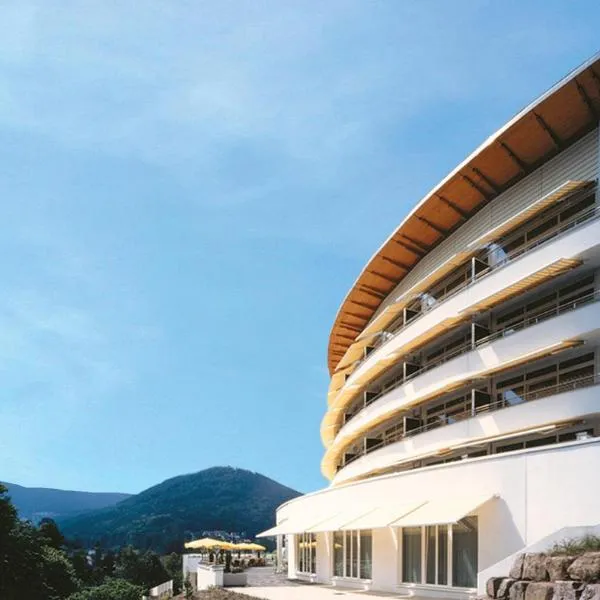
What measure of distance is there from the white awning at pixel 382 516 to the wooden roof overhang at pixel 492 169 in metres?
12.9

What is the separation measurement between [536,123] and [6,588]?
38.3m

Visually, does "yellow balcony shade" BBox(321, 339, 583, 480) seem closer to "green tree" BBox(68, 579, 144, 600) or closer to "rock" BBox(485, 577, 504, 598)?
"rock" BBox(485, 577, 504, 598)

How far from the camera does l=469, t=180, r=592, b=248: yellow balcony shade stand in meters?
28.3

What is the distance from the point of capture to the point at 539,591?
17281 mm

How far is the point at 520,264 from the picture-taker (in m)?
29.5

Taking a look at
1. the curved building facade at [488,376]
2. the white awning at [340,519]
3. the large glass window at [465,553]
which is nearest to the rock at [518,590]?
the curved building facade at [488,376]

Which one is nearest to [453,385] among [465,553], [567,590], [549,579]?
[465,553]

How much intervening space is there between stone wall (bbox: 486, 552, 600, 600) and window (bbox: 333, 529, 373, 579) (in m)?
13.6

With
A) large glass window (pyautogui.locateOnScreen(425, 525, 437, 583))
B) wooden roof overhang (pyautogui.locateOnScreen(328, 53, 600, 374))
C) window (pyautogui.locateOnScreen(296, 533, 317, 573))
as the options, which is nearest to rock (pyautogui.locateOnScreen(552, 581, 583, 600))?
large glass window (pyautogui.locateOnScreen(425, 525, 437, 583))

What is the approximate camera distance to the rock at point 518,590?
1786 centimetres

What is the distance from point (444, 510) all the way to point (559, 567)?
28.4 ft

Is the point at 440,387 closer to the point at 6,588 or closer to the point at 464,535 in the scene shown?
the point at 464,535

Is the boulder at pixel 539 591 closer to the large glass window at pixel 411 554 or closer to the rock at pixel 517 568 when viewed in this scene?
the rock at pixel 517 568

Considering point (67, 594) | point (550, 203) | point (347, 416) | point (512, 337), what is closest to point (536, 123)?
point (550, 203)
